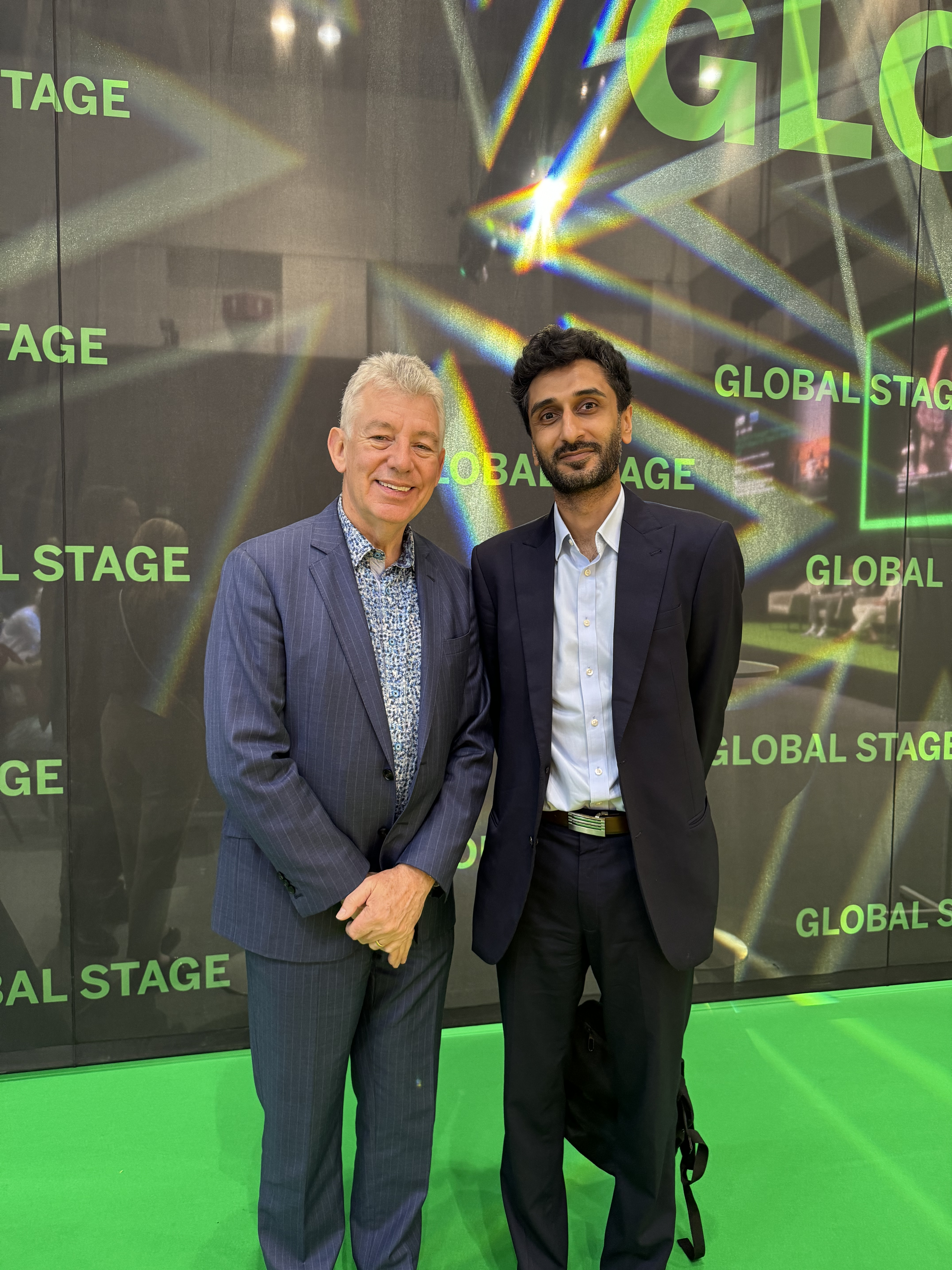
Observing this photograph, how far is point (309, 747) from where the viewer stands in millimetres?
1591

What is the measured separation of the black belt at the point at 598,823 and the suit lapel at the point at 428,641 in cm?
33

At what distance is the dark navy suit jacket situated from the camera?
1.69 meters

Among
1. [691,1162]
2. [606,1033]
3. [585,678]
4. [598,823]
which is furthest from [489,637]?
[691,1162]

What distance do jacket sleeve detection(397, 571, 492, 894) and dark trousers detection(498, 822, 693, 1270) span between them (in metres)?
0.18

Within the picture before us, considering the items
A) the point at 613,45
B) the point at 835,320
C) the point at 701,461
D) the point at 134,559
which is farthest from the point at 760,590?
the point at 134,559

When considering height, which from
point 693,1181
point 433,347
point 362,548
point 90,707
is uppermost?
point 433,347

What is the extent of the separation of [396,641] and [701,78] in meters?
2.53

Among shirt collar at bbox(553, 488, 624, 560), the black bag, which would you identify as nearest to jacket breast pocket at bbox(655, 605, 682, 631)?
shirt collar at bbox(553, 488, 624, 560)

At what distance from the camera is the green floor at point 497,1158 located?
197cm

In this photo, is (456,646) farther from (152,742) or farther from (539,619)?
(152,742)

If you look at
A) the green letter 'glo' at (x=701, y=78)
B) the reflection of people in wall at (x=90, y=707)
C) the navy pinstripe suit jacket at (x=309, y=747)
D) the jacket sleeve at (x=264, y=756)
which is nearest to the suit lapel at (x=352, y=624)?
the navy pinstripe suit jacket at (x=309, y=747)

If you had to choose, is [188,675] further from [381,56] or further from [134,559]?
[381,56]

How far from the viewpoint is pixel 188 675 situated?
2799mm

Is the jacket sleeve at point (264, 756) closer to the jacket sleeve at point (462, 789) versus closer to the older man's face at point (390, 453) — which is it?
the jacket sleeve at point (462, 789)
